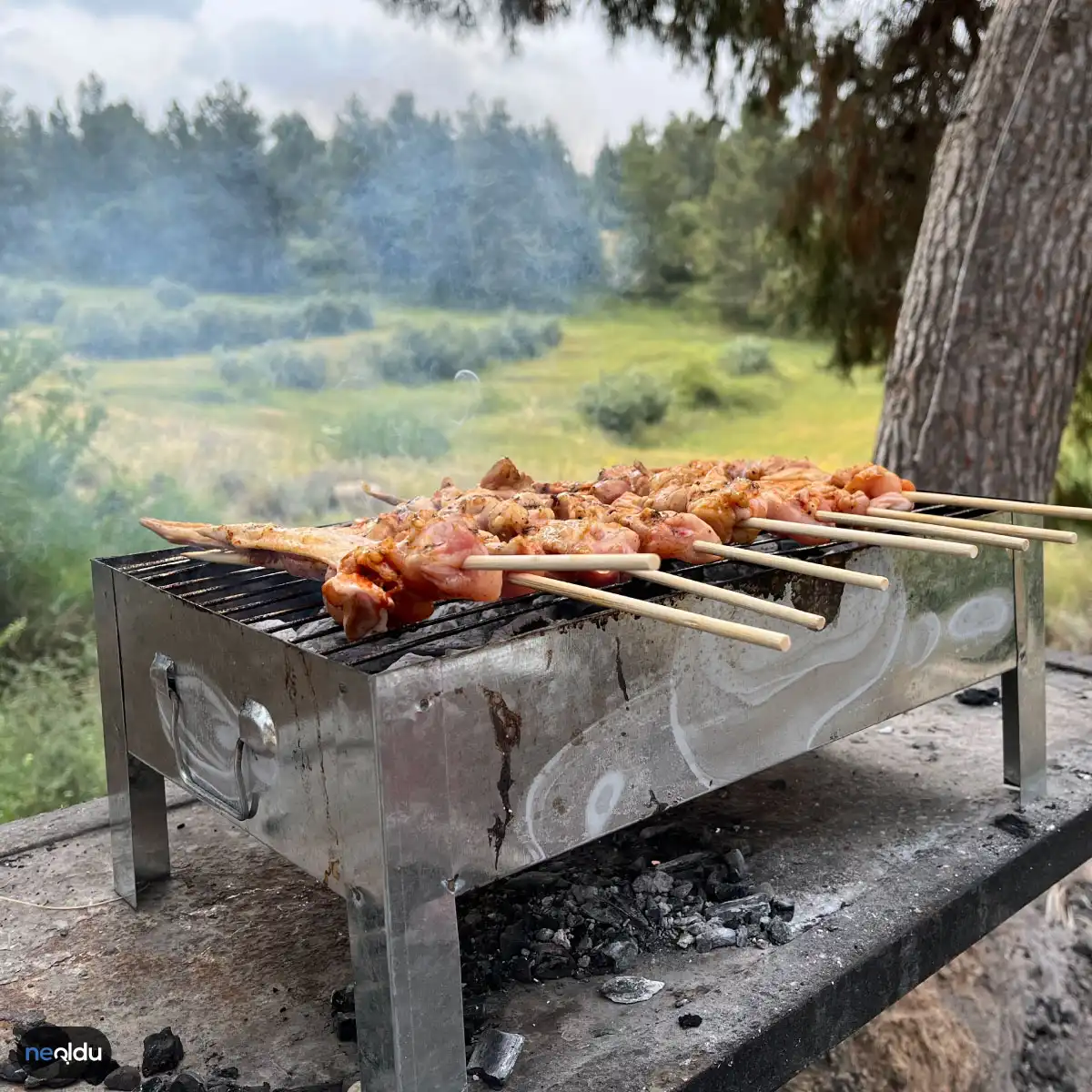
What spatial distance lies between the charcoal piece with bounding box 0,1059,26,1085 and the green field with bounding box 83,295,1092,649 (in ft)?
14.2

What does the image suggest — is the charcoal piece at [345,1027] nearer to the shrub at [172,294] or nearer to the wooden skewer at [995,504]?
the wooden skewer at [995,504]

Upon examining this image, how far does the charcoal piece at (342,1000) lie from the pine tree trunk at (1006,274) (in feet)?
13.4

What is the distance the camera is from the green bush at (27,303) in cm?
566

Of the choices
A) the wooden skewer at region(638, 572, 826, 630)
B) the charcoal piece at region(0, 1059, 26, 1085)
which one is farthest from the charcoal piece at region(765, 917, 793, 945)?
the charcoal piece at region(0, 1059, 26, 1085)

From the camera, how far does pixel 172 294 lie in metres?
6.33

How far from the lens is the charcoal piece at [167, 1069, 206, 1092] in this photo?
2.21 metres

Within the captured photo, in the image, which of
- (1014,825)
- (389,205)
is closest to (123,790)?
(1014,825)

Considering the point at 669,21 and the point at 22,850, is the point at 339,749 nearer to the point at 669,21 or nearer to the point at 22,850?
the point at 22,850

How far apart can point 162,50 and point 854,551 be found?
5.65 m

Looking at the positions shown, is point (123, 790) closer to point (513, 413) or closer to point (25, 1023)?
point (25, 1023)

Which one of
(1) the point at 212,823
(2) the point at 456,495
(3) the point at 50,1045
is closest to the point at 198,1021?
(3) the point at 50,1045

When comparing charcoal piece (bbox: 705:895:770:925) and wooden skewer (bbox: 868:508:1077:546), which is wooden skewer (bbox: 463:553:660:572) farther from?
charcoal piece (bbox: 705:895:770:925)

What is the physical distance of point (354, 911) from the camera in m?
2.06

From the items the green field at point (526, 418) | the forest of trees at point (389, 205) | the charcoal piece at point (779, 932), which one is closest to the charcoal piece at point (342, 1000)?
the charcoal piece at point (779, 932)
